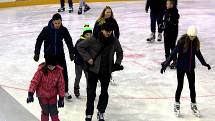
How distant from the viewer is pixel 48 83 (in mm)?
4910

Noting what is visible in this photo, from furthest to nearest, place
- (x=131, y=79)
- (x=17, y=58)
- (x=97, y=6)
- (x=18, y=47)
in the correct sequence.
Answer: (x=97, y=6) < (x=18, y=47) < (x=17, y=58) < (x=131, y=79)

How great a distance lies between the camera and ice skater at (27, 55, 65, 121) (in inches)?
191

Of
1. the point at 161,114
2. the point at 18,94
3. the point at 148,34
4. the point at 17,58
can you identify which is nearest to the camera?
the point at 161,114

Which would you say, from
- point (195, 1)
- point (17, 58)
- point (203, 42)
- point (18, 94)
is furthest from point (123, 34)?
point (195, 1)

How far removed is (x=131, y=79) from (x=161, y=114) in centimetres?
189

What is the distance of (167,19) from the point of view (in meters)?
8.34

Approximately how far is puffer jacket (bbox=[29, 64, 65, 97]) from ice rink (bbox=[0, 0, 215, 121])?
101cm

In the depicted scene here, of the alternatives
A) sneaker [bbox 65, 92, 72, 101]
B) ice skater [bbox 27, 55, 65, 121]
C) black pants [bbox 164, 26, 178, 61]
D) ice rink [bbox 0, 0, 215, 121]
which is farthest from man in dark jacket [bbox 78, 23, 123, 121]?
black pants [bbox 164, 26, 178, 61]

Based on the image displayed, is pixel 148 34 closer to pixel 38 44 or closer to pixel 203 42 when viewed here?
pixel 203 42

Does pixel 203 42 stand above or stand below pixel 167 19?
below

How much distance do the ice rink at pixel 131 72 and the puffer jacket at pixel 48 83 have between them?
1.01 meters

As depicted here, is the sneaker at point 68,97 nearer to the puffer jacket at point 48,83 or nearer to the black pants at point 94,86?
the black pants at point 94,86

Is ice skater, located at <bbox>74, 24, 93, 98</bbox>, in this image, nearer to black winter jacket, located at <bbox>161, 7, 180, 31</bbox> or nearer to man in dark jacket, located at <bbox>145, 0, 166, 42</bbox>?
black winter jacket, located at <bbox>161, 7, 180, 31</bbox>

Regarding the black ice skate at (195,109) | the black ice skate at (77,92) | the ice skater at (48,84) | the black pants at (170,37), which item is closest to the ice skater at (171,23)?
the black pants at (170,37)
